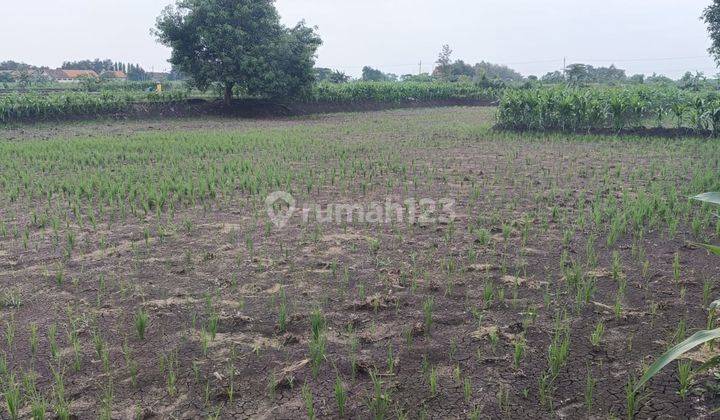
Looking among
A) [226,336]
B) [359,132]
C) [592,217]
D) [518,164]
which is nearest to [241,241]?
[226,336]

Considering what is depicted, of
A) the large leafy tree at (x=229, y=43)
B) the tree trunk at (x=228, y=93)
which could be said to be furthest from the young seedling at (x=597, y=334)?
the tree trunk at (x=228, y=93)

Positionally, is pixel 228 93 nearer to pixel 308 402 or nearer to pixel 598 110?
pixel 598 110

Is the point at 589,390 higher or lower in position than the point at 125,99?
lower

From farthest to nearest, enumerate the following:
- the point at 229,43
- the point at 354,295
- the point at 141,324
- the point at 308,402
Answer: the point at 229,43 < the point at 354,295 < the point at 141,324 < the point at 308,402

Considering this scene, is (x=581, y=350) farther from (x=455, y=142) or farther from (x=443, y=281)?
(x=455, y=142)

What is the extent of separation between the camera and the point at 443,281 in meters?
4.63

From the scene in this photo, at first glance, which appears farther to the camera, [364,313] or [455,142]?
[455,142]

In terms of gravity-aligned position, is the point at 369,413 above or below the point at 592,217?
below

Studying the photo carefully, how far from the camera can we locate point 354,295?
14.4ft

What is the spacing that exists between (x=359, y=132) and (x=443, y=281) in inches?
507

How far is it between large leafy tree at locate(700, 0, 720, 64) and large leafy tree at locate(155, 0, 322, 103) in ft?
67.9

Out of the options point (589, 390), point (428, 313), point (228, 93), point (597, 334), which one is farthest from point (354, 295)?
point (228, 93)

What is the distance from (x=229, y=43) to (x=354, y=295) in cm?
2030

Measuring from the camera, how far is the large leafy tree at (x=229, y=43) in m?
22.5
